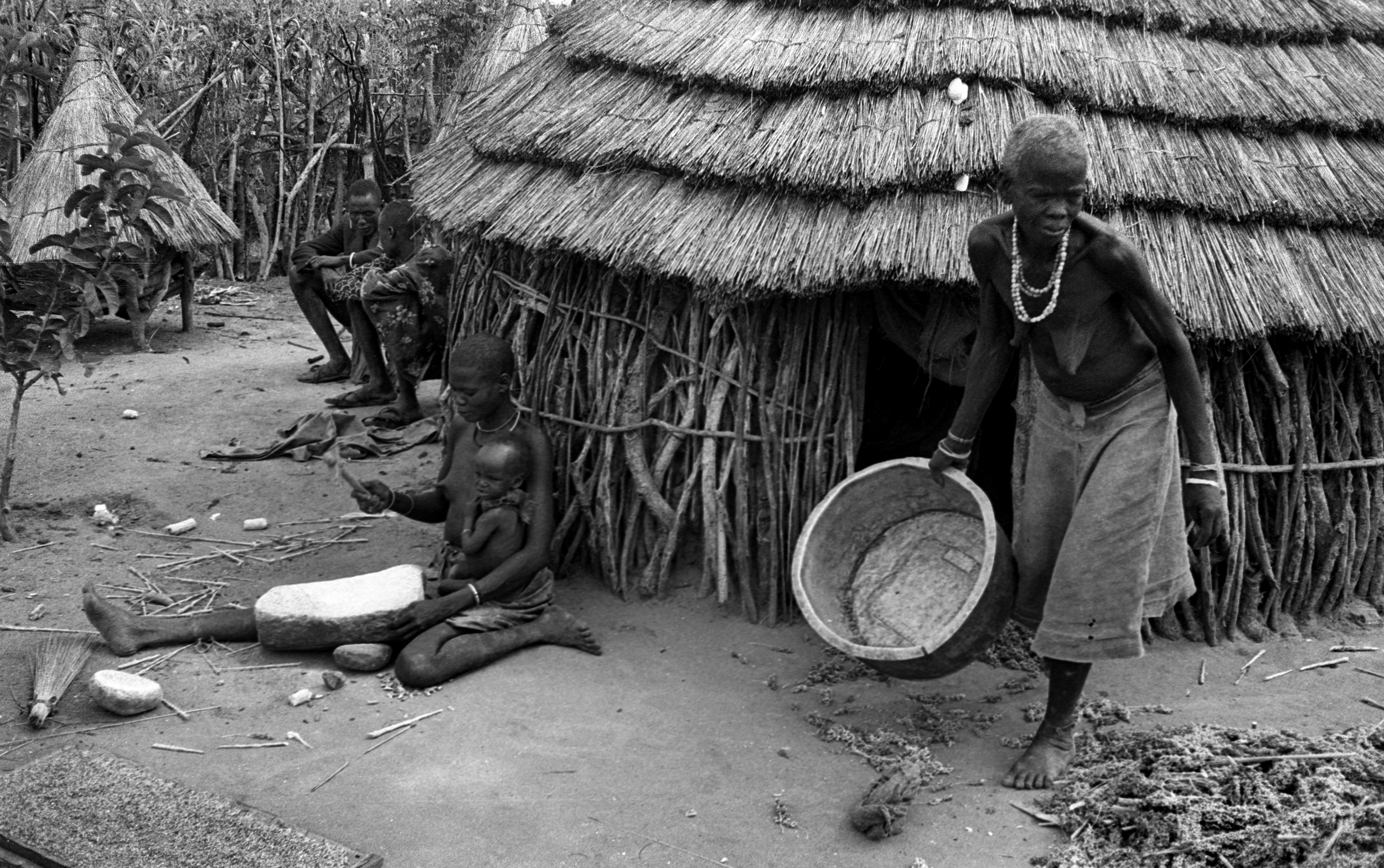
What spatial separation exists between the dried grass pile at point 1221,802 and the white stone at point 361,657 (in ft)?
7.62

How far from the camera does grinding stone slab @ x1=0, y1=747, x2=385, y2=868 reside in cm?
347

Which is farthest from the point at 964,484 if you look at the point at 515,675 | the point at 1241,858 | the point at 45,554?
the point at 45,554

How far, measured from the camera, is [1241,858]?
3.51m

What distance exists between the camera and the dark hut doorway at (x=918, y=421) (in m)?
5.64

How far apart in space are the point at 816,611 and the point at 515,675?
3.76 ft

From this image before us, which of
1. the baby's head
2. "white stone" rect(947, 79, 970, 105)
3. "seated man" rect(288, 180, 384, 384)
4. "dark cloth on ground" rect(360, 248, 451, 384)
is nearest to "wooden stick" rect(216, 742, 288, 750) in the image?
the baby's head

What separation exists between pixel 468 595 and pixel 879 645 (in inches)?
60.5

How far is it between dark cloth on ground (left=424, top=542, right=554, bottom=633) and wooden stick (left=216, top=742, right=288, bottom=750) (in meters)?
0.78

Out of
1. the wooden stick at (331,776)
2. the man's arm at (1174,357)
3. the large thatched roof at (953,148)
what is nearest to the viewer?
the man's arm at (1174,357)

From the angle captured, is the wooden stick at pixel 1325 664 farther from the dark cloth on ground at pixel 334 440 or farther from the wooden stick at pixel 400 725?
the dark cloth on ground at pixel 334 440

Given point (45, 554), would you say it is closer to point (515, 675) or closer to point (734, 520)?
point (515, 675)

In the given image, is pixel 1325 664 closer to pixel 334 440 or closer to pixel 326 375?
pixel 334 440

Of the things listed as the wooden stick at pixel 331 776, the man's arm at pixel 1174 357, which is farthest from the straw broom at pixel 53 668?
the man's arm at pixel 1174 357

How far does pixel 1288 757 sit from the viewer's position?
3.81m
